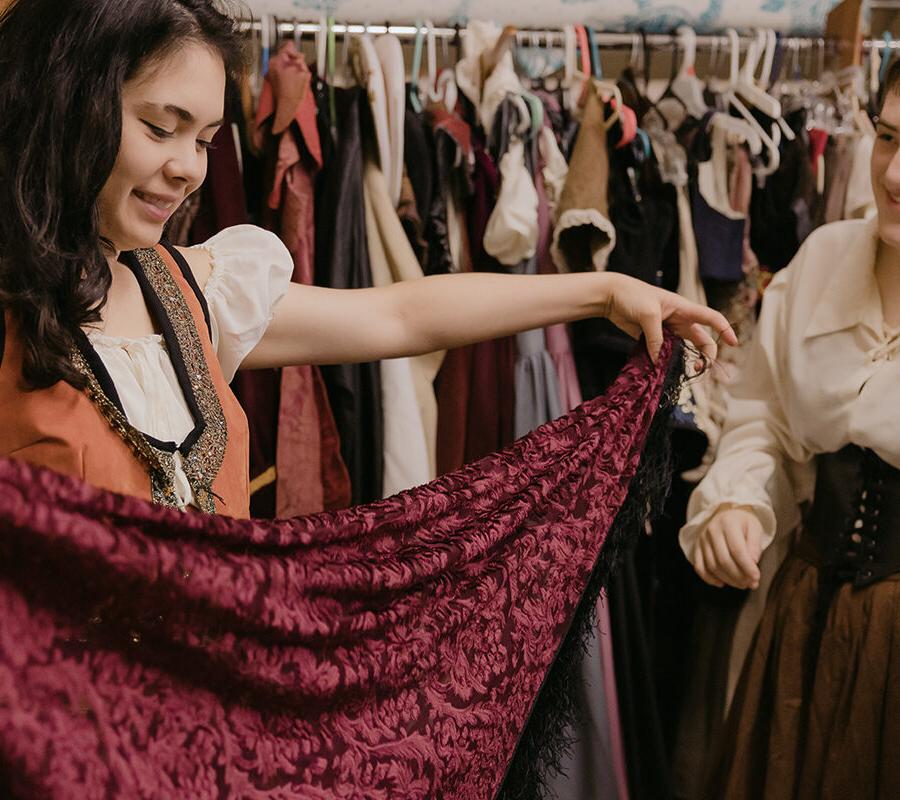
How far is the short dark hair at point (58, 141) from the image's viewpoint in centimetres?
85

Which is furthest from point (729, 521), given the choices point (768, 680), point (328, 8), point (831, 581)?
point (328, 8)

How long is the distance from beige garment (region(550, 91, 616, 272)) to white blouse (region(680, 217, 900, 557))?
1.05 ft

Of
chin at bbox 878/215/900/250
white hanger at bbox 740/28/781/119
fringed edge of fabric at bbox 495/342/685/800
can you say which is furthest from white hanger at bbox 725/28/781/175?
fringed edge of fabric at bbox 495/342/685/800

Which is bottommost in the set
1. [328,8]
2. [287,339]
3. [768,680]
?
[768,680]

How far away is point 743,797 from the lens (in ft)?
4.68

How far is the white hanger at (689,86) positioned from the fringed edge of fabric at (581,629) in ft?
2.55

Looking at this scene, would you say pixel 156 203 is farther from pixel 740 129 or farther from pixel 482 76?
pixel 740 129

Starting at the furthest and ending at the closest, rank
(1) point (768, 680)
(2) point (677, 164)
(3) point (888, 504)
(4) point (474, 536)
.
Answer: (2) point (677, 164)
(1) point (768, 680)
(3) point (888, 504)
(4) point (474, 536)

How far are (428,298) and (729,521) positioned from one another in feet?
1.89

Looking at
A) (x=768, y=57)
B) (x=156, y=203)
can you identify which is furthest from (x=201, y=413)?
(x=768, y=57)

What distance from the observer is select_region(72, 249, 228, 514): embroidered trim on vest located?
2.89 feet

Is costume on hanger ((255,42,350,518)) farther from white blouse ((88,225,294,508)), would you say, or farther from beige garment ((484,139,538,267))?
white blouse ((88,225,294,508))

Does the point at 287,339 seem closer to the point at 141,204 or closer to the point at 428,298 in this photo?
the point at 428,298

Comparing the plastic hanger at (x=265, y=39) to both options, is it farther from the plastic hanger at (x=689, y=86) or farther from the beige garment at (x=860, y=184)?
the beige garment at (x=860, y=184)
